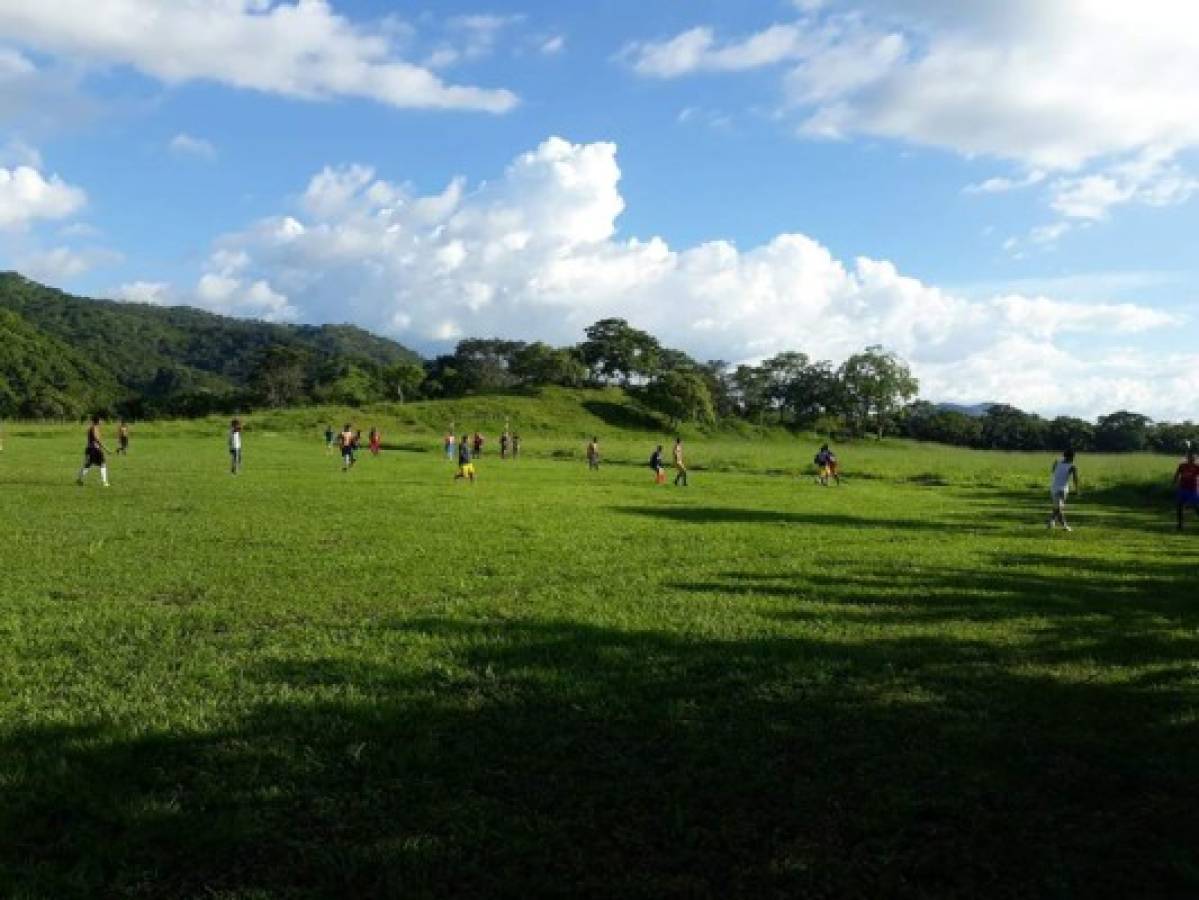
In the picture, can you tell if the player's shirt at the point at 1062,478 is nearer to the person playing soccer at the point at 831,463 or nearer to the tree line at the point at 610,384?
the person playing soccer at the point at 831,463

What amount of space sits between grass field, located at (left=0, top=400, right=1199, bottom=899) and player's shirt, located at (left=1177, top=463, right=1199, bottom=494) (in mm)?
10263

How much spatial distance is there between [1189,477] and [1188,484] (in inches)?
9.0

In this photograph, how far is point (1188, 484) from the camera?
25.2 metres

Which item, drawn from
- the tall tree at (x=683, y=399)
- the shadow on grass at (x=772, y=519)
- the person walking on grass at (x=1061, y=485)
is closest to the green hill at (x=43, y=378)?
the tall tree at (x=683, y=399)

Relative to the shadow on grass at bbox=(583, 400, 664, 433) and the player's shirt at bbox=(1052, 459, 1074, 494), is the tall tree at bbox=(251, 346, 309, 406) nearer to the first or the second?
the shadow on grass at bbox=(583, 400, 664, 433)

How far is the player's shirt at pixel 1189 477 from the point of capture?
25.1m

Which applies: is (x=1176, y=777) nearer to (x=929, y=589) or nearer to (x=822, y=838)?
(x=822, y=838)

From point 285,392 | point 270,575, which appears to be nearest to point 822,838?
point 270,575

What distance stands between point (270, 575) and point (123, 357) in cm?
21183

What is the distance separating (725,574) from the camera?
1446 cm

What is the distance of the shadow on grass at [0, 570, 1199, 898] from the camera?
5051 mm

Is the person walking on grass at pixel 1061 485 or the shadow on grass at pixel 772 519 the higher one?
the person walking on grass at pixel 1061 485

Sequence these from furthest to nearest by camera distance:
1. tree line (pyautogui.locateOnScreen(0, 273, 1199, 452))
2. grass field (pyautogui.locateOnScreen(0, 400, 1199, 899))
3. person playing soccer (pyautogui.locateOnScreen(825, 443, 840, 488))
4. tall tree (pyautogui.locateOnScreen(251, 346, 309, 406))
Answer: tall tree (pyautogui.locateOnScreen(251, 346, 309, 406)) → tree line (pyautogui.locateOnScreen(0, 273, 1199, 452)) → person playing soccer (pyautogui.locateOnScreen(825, 443, 840, 488)) → grass field (pyautogui.locateOnScreen(0, 400, 1199, 899))

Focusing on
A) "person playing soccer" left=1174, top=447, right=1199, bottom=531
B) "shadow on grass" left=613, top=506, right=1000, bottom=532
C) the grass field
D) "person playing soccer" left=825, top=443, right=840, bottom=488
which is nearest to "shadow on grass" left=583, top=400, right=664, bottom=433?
"person playing soccer" left=825, top=443, right=840, bottom=488
